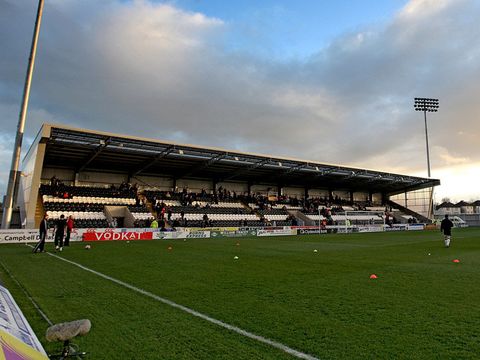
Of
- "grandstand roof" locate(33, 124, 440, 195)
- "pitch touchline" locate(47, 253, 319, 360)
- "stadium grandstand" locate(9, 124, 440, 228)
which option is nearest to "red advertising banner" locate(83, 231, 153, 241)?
"stadium grandstand" locate(9, 124, 440, 228)

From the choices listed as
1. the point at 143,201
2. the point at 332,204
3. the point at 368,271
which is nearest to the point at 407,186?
the point at 332,204

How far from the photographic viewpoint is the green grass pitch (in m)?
3.79

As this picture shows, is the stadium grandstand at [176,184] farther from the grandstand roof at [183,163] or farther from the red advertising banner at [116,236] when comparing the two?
the red advertising banner at [116,236]

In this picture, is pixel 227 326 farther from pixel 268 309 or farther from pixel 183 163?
pixel 183 163

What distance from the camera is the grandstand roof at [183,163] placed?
1083 inches

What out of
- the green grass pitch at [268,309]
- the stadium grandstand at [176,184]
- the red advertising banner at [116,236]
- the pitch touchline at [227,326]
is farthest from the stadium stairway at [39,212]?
the pitch touchline at [227,326]

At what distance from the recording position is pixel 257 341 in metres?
3.98

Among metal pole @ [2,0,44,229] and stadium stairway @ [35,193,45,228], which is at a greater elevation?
metal pole @ [2,0,44,229]

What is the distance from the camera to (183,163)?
3659cm

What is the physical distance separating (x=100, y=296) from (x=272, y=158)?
101 feet

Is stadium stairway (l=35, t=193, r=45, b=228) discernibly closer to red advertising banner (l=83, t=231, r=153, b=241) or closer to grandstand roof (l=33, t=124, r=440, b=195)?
grandstand roof (l=33, t=124, r=440, b=195)

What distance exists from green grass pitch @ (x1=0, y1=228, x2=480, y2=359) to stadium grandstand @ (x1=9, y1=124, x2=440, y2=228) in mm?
20192

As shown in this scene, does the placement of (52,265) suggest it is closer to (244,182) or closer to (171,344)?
(171,344)

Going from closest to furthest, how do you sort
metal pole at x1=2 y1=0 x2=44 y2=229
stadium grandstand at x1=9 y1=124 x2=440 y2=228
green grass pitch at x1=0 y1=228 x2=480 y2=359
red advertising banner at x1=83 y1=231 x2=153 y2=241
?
green grass pitch at x1=0 y1=228 x2=480 y2=359 < metal pole at x1=2 y1=0 x2=44 y2=229 < red advertising banner at x1=83 y1=231 x2=153 y2=241 < stadium grandstand at x1=9 y1=124 x2=440 y2=228
